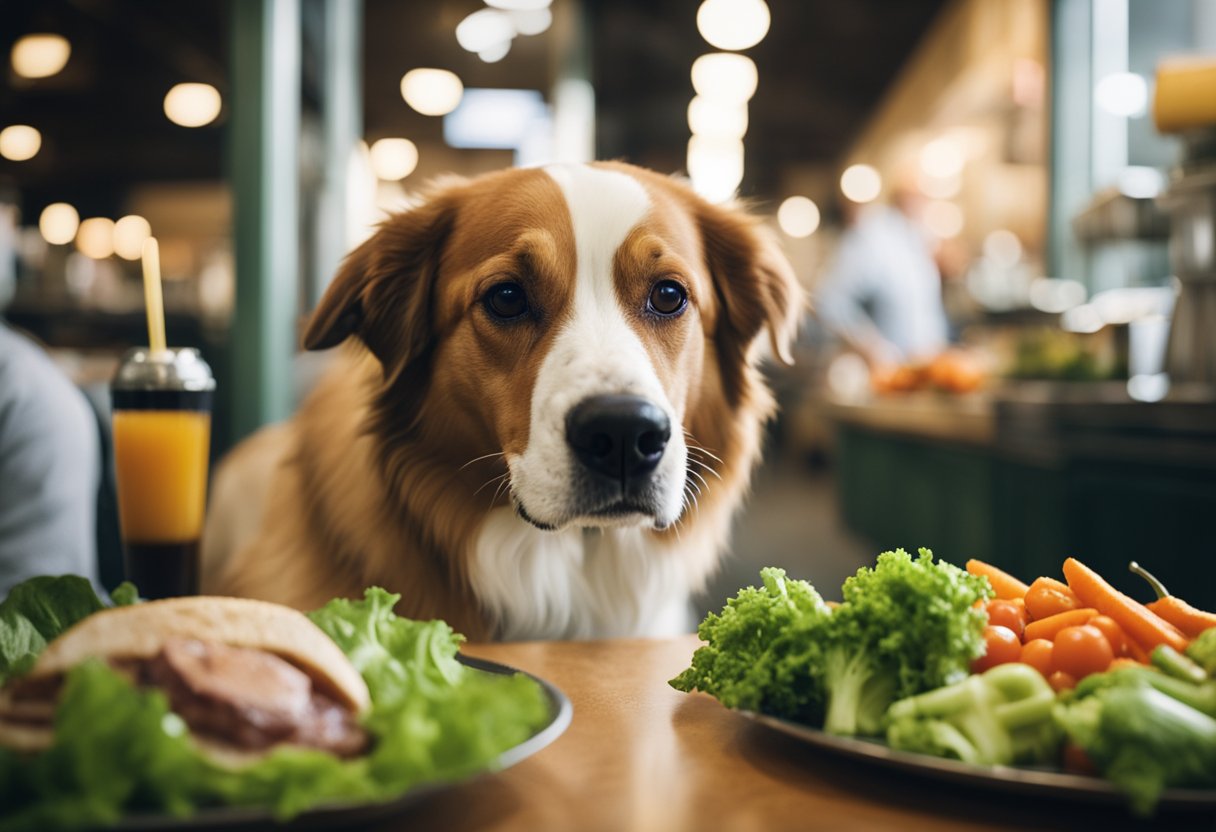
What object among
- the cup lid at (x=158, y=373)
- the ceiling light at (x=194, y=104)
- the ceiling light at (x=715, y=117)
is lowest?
the cup lid at (x=158, y=373)

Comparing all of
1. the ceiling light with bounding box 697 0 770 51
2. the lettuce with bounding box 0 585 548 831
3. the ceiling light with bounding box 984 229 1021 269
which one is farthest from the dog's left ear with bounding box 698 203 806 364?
the ceiling light with bounding box 984 229 1021 269

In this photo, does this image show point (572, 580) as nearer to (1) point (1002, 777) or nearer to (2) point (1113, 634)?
(2) point (1113, 634)

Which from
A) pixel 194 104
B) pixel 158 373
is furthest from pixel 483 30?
pixel 158 373

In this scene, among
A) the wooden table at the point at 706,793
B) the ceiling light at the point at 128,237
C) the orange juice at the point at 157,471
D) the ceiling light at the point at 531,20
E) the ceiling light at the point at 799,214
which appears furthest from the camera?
the ceiling light at the point at 799,214

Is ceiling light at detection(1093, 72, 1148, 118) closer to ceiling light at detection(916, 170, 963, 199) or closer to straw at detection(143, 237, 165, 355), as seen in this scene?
straw at detection(143, 237, 165, 355)

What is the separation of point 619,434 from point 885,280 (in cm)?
651

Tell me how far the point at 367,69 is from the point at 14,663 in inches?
439

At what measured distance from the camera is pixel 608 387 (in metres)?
1.50

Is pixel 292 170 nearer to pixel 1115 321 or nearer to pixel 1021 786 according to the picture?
pixel 1115 321

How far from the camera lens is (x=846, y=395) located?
24.9 feet

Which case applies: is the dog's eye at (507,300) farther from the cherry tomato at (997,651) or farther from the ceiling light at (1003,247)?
the ceiling light at (1003,247)

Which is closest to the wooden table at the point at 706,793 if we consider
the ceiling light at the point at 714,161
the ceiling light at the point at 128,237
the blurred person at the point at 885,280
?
the blurred person at the point at 885,280

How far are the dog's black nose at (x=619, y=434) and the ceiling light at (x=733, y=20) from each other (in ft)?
21.9

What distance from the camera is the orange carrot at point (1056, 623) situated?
35.7 inches
